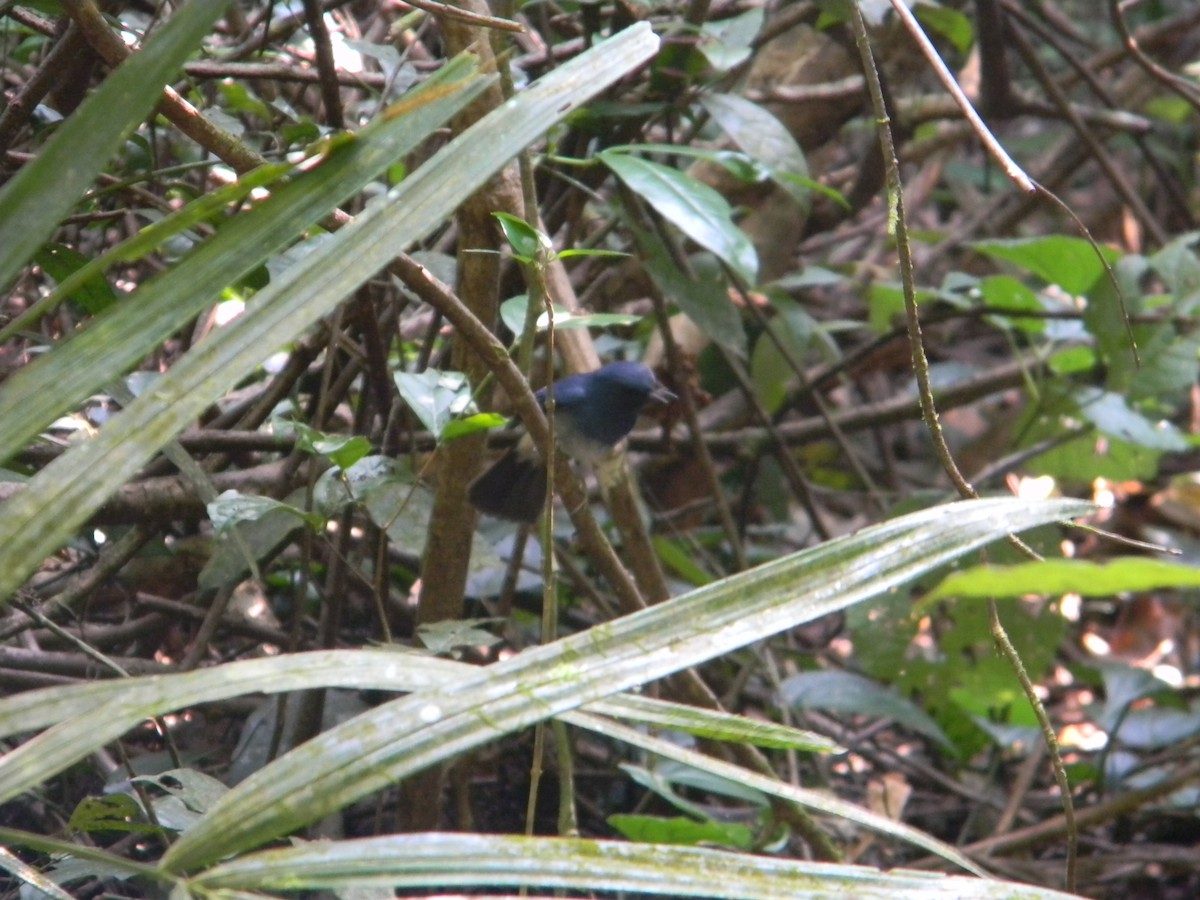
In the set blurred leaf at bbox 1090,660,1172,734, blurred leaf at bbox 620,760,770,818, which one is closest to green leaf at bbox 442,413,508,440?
blurred leaf at bbox 620,760,770,818

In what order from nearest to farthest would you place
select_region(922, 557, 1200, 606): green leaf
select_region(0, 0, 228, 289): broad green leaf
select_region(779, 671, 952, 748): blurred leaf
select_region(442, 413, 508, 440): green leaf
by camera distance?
select_region(922, 557, 1200, 606): green leaf
select_region(0, 0, 228, 289): broad green leaf
select_region(442, 413, 508, 440): green leaf
select_region(779, 671, 952, 748): blurred leaf

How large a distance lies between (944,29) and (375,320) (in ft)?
6.44

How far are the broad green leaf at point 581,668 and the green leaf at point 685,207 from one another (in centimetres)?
110

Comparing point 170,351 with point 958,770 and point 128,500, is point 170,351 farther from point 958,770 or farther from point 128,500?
point 958,770

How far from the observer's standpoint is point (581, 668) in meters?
0.98

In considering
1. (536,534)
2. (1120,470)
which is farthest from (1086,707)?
(536,534)

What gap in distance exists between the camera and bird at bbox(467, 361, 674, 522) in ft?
7.75

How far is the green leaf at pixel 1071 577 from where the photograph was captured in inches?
24.9

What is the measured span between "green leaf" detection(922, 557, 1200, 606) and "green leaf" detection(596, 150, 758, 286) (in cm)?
144

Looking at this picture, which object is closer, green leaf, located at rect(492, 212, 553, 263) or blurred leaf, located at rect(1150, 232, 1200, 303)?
green leaf, located at rect(492, 212, 553, 263)

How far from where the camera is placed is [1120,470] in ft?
10.5

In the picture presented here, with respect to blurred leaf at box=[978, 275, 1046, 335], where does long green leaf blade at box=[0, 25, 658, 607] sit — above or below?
above

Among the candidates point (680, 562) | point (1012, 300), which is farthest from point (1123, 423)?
point (680, 562)

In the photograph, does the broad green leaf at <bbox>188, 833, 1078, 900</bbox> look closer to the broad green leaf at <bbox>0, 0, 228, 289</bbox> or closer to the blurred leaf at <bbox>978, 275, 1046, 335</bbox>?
the broad green leaf at <bbox>0, 0, 228, 289</bbox>
